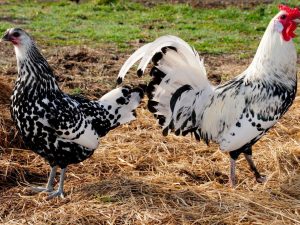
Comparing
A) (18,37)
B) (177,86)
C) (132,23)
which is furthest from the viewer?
(132,23)

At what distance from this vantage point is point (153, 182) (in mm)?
5602

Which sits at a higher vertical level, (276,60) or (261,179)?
(276,60)

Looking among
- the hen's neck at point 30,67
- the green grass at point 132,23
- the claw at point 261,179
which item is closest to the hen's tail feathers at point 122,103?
the hen's neck at point 30,67

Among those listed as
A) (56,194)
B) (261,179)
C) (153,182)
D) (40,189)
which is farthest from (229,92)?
(40,189)

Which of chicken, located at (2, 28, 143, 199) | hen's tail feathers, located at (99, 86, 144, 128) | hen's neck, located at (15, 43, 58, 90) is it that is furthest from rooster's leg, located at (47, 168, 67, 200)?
hen's neck, located at (15, 43, 58, 90)

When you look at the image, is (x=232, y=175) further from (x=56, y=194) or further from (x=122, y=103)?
(x=56, y=194)

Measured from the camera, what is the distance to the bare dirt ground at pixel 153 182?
491 centimetres

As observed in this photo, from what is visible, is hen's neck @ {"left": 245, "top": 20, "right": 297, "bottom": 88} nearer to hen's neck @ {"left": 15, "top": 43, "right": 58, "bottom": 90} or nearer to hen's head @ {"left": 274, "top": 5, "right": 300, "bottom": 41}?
hen's head @ {"left": 274, "top": 5, "right": 300, "bottom": 41}

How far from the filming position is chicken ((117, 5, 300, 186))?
17.5 ft

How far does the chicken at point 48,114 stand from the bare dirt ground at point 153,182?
355 millimetres

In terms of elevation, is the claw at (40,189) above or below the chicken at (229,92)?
below

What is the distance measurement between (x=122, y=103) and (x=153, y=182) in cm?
82

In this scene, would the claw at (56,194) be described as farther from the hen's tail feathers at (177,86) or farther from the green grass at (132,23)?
the green grass at (132,23)

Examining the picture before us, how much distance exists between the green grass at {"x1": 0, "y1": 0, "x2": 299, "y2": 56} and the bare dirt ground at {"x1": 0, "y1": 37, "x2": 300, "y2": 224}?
3739 millimetres
